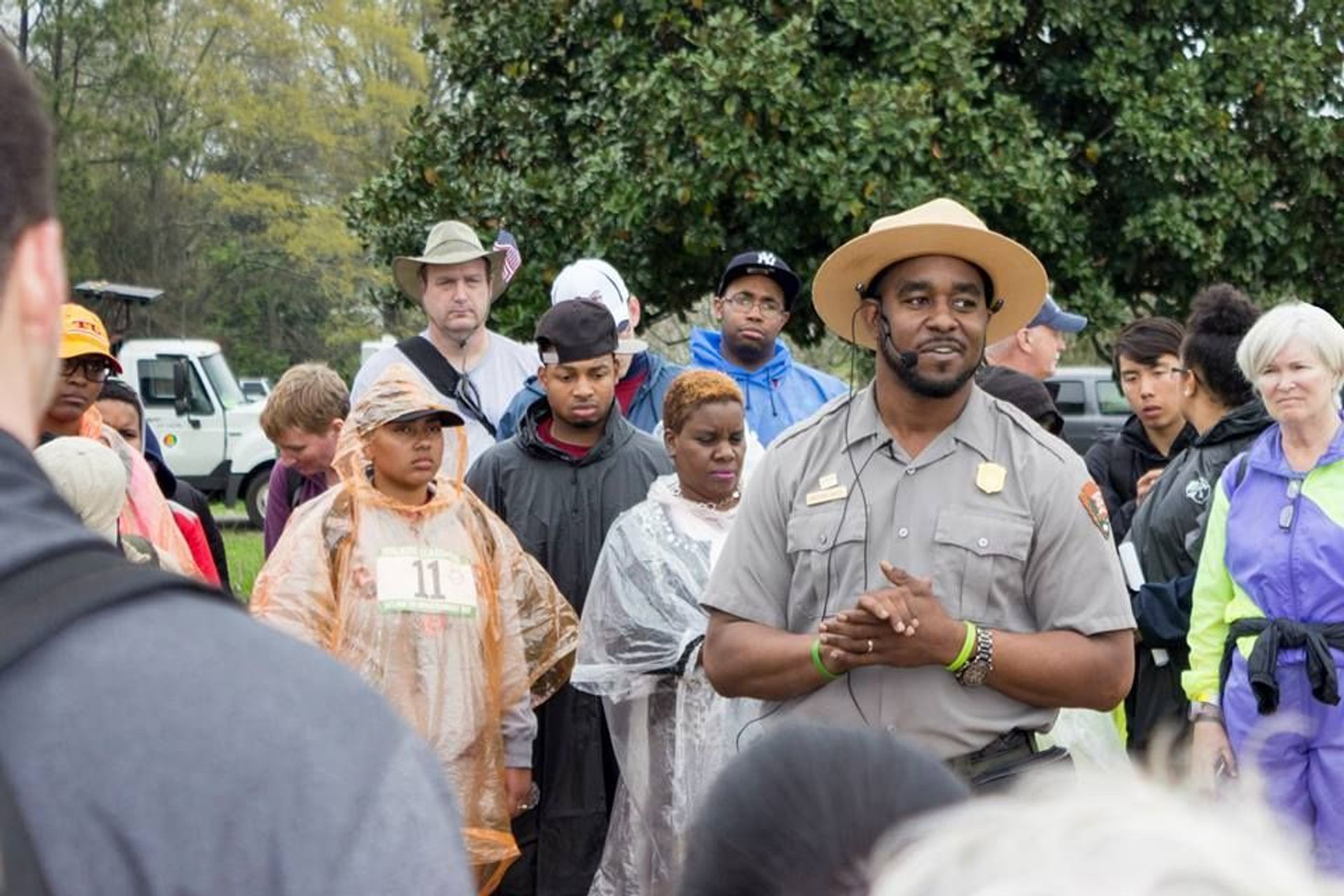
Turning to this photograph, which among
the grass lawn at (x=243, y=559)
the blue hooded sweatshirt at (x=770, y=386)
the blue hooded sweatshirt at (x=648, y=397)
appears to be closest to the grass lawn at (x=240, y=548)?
the grass lawn at (x=243, y=559)

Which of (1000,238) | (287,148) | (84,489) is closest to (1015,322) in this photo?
(1000,238)

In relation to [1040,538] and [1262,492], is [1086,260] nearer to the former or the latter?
[1262,492]

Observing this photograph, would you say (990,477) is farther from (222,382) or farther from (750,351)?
(222,382)

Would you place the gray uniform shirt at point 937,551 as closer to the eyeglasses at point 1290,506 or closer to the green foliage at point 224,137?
the eyeglasses at point 1290,506

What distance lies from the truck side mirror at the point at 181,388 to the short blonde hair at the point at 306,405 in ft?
60.4

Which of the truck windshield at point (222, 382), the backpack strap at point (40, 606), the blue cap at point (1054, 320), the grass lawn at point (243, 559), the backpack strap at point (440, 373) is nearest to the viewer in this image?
the backpack strap at point (40, 606)

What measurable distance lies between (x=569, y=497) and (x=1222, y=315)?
234 cm

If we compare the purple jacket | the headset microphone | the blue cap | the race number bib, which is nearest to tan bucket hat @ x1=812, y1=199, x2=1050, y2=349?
the headset microphone

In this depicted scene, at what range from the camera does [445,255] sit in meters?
7.56

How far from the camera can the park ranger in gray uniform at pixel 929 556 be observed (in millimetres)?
4109

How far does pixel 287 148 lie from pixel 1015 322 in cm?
3821

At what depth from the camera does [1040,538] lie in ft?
13.8

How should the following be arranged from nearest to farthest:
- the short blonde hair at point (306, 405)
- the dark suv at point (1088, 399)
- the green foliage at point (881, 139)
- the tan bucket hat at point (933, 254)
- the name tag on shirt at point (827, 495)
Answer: the name tag on shirt at point (827, 495)
the tan bucket hat at point (933, 254)
the short blonde hair at point (306, 405)
the green foliage at point (881, 139)
the dark suv at point (1088, 399)

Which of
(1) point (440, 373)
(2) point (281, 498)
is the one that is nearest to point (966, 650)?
(1) point (440, 373)
